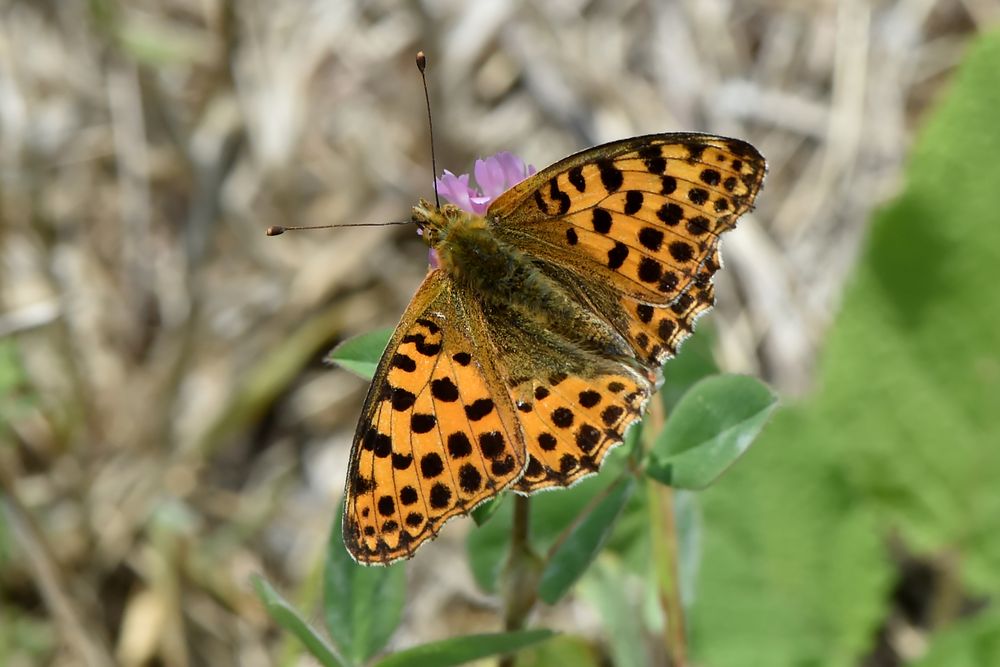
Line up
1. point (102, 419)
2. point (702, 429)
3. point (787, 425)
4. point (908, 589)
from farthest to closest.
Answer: point (102, 419) < point (908, 589) < point (787, 425) < point (702, 429)

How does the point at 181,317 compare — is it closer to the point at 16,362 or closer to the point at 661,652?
the point at 16,362

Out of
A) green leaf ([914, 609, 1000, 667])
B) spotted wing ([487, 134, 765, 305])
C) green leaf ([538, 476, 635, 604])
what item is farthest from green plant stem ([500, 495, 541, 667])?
green leaf ([914, 609, 1000, 667])

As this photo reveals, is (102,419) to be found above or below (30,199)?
below

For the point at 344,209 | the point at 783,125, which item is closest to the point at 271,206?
the point at 344,209

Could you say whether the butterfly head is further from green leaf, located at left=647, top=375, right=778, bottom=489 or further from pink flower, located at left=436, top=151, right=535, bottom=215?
green leaf, located at left=647, top=375, right=778, bottom=489

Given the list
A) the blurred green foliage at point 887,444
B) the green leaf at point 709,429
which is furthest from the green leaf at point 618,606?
the green leaf at point 709,429

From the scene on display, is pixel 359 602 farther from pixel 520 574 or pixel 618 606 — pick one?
pixel 618 606
